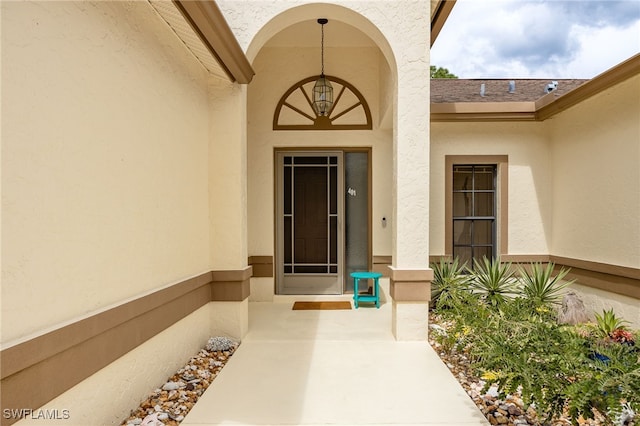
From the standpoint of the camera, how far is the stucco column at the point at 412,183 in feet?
14.9

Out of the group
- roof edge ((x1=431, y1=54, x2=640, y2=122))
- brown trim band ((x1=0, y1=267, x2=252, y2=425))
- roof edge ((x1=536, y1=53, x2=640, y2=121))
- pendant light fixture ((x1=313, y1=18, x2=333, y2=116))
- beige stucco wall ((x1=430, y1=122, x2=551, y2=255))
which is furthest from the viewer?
pendant light fixture ((x1=313, y1=18, x2=333, y2=116))

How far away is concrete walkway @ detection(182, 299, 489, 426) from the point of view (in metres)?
2.83

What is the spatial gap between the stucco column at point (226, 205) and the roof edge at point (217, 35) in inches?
13.5

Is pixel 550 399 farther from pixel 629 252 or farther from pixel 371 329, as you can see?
pixel 629 252

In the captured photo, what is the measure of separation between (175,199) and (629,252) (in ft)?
18.2

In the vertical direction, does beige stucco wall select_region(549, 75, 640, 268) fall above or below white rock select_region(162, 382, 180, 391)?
above

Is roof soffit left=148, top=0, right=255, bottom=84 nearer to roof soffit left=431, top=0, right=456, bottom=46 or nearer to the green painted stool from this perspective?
roof soffit left=431, top=0, right=456, bottom=46

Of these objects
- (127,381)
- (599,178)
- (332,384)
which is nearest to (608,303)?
(599,178)

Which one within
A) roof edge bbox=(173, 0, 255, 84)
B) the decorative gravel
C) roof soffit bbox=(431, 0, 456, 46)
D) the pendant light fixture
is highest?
roof soffit bbox=(431, 0, 456, 46)

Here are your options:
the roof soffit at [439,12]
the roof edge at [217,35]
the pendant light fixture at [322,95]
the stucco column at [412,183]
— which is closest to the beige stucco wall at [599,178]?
the roof soffit at [439,12]

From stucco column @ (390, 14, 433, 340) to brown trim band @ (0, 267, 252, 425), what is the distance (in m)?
2.56

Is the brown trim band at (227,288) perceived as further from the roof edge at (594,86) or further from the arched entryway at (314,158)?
the roof edge at (594,86)

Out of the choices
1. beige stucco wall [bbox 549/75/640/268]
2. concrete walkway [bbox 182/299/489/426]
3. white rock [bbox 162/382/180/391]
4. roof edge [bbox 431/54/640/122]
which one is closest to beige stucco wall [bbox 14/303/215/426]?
white rock [bbox 162/382/180/391]

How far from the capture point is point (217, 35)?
11.3 ft
